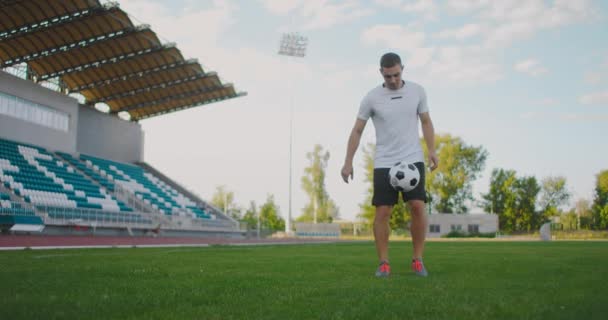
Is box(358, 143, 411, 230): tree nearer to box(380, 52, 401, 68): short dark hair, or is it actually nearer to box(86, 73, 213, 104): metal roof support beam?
box(86, 73, 213, 104): metal roof support beam

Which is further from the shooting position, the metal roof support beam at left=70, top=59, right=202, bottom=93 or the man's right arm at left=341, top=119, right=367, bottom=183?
the metal roof support beam at left=70, top=59, right=202, bottom=93

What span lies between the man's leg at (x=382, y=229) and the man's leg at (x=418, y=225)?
24 cm

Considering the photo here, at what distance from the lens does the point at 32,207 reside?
2305 cm

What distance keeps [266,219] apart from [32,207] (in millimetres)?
66961

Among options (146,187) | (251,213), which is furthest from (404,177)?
(251,213)

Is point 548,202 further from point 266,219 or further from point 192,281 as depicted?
point 192,281

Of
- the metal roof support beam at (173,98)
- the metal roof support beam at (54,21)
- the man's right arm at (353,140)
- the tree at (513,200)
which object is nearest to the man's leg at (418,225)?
the man's right arm at (353,140)

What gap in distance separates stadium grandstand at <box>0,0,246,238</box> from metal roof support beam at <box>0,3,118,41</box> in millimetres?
47

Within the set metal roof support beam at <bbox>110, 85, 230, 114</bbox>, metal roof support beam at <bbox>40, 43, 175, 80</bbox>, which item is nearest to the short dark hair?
metal roof support beam at <bbox>40, 43, 175, 80</bbox>

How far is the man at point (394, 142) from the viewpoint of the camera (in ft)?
17.2

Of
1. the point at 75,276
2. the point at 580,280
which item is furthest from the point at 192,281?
the point at 580,280

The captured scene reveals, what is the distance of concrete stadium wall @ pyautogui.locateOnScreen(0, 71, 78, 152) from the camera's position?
2864cm

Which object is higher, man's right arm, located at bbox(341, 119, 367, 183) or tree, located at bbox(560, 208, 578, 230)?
man's right arm, located at bbox(341, 119, 367, 183)

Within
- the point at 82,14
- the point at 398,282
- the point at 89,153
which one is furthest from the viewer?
the point at 89,153
